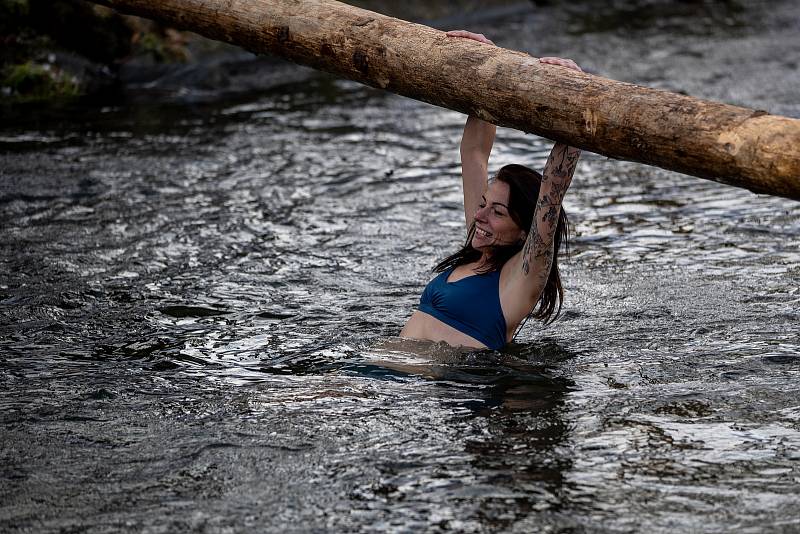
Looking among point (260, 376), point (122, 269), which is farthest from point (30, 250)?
point (260, 376)

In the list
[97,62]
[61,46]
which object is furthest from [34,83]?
[97,62]

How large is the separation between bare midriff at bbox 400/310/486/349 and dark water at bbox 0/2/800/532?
0.07 m

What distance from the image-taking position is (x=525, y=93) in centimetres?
528

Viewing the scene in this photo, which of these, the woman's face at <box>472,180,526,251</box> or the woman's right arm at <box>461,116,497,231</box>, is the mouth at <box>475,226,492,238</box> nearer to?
the woman's face at <box>472,180,526,251</box>

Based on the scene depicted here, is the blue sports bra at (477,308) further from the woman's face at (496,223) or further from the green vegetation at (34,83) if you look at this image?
the green vegetation at (34,83)

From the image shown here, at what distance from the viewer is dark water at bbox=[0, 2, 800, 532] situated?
174 inches

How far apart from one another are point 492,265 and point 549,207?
0.64m

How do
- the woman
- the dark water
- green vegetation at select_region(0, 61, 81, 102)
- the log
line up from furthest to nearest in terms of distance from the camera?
green vegetation at select_region(0, 61, 81, 102) → the woman → the log → the dark water

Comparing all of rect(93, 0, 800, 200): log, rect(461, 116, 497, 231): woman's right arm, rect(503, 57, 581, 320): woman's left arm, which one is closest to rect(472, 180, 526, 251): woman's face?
rect(503, 57, 581, 320): woman's left arm

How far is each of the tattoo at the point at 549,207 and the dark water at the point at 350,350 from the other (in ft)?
2.00

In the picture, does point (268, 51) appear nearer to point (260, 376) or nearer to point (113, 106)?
point (260, 376)

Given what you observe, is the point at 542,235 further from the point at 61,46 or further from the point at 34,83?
the point at 61,46

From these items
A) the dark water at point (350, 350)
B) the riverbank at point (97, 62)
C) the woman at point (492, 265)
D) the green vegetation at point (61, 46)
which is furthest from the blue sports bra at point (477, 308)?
the green vegetation at point (61, 46)

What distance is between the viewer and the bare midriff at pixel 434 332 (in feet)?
19.6
